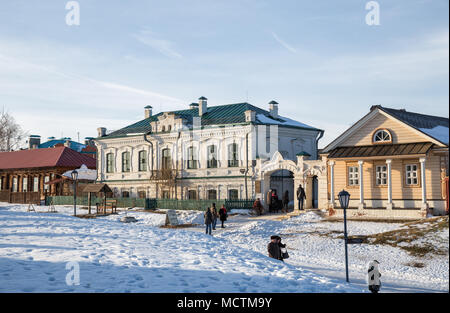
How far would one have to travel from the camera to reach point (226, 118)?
37094 millimetres

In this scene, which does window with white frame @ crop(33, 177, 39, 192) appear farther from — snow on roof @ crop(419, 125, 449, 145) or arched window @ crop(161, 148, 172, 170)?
snow on roof @ crop(419, 125, 449, 145)

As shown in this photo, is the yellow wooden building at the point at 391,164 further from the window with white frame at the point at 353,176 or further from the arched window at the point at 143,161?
the arched window at the point at 143,161

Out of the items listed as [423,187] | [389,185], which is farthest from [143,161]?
[423,187]

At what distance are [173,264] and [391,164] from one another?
1999cm

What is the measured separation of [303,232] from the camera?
2181 cm

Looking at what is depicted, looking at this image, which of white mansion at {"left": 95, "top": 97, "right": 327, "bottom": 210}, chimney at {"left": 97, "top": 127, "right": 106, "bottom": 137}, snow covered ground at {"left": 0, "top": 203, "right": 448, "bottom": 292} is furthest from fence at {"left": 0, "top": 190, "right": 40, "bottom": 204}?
snow covered ground at {"left": 0, "top": 203, "right": 448, "bottom": 292}

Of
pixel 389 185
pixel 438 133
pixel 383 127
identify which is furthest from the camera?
pixel 383 127

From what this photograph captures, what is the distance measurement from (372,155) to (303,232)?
23.6 feet

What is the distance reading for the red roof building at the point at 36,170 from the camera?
4584 centimetres

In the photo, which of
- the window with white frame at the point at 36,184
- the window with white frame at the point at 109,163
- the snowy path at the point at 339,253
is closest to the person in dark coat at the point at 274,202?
the snowy path at the point at 339,253

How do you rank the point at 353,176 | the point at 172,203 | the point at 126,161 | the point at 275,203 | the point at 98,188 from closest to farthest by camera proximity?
1. the point at 353,176
2. the point at 98,188
3. the point at 275,203
4. the point at 172,203
5. the point at 126,161

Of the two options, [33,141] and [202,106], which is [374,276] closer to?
[202,106]

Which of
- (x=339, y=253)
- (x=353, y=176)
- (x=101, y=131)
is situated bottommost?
(x=339, y=253)

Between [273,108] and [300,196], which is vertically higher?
[273,108]
